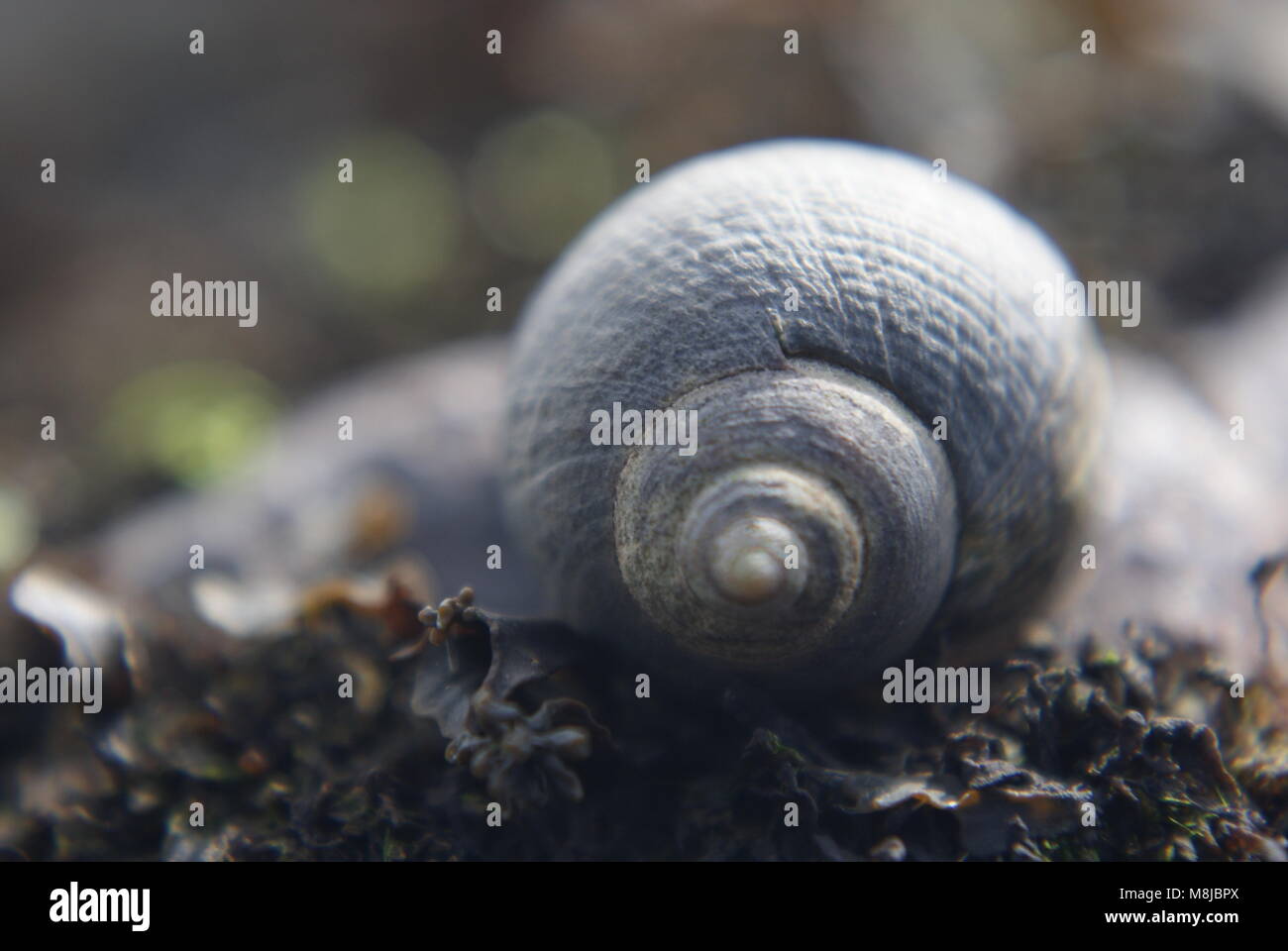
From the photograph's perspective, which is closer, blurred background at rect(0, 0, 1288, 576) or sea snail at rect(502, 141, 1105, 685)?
sea snail at rect(502, 141, 1105, 685)

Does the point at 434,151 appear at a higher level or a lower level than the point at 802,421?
higher

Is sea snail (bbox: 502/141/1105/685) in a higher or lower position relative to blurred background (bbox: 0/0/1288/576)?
lower

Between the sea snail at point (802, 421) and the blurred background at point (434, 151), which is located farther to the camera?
the blurred background at point (434, 151)

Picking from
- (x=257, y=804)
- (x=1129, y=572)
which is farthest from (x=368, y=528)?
(x=1129, y=572)

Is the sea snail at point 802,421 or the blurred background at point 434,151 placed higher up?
the blurred background at point 434,151
